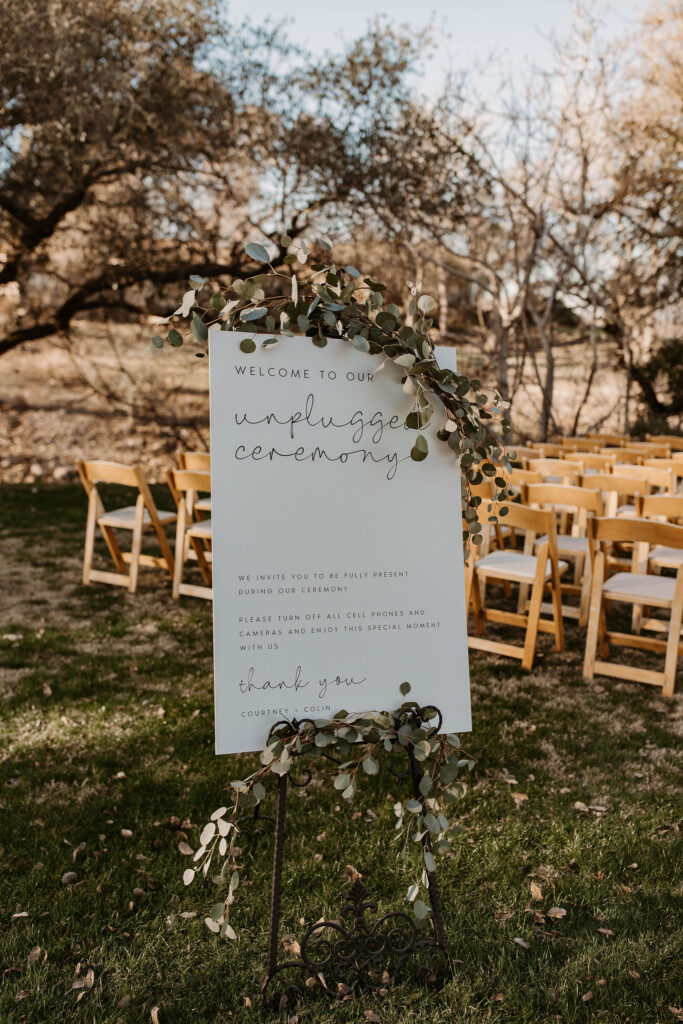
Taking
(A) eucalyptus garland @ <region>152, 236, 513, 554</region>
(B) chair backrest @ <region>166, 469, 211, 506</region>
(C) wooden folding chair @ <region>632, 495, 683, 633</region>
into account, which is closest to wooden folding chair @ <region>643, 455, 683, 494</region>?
(C) wooden folding chair @ <region>632, 495, 683, 633</region>

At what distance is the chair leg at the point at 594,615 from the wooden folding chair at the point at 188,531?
2604mm

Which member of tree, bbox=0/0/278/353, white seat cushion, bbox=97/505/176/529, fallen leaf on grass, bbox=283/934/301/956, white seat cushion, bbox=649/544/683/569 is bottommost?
fallen leaf on grass, bbox=283/934/301/956

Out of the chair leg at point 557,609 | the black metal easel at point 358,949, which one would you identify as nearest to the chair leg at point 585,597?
the chair leg at point 557,609

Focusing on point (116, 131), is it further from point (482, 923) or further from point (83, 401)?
point (482, 923)

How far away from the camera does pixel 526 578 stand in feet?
14.5

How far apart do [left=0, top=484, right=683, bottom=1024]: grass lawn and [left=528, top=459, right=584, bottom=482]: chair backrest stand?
1.98 m

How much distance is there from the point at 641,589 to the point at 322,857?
2478 millimetres

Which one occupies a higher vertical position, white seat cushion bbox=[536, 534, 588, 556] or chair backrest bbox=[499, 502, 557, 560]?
chair backrest bbox=[499, 502, 557, 560]

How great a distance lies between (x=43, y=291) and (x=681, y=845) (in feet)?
37.1

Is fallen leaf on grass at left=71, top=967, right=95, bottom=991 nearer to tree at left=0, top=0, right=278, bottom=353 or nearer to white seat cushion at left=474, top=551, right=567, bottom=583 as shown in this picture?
white seat cushion at left=474, top=551, right=567, bottom=583

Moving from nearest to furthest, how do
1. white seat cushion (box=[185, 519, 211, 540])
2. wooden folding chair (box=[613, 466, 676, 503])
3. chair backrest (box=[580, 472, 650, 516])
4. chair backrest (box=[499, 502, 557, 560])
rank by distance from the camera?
chair backrest (box=[499, 502, 557, 560])
chair backrest (box=[580, 472, 650, 516])
white seat cushion (box=[185, 519, 211, 540])
wooden folding chair (box=[613, 466, 676, 503])

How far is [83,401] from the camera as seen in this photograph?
493 inches

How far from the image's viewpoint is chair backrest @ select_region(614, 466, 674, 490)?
5.44 metres

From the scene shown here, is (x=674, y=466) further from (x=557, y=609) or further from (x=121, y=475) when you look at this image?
Result: (x=121, y=475)
